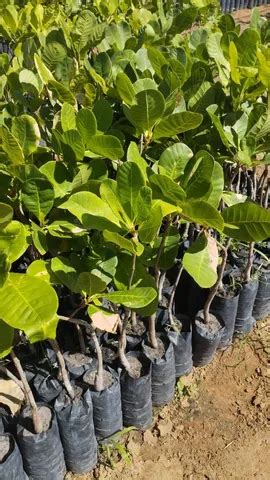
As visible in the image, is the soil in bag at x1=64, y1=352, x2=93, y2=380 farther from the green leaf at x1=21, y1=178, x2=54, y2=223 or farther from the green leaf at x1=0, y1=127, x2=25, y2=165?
the green leaf at x1=0, y1=127, x2=25, y2=165

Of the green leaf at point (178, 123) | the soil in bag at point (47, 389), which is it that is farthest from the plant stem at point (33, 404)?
the green leaf at point (178, 123)

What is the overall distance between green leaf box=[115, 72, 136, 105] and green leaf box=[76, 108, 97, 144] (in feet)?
0.48

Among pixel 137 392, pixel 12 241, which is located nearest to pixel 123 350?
pixel 137 392

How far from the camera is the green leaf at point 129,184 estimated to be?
1085mm

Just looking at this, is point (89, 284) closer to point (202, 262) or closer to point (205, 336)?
point (202, 262)

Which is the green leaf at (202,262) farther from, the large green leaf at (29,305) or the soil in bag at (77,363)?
the soil in bag at (77,363)

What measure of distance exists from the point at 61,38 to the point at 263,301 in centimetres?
150

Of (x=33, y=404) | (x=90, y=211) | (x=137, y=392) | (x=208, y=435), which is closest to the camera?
(x=90, y=211)

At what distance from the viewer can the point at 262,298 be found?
7.59 feet

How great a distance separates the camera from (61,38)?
1827 mm

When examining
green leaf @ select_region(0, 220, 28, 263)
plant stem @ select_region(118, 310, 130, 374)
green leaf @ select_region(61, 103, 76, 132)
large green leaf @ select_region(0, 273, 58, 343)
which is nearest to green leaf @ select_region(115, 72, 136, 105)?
green leaf @ select_region(61, 103, 76, 132)

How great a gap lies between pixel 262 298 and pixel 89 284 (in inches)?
53.5

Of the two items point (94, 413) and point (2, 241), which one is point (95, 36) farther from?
point (94, 413)

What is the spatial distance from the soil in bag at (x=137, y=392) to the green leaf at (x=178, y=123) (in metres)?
0.89
